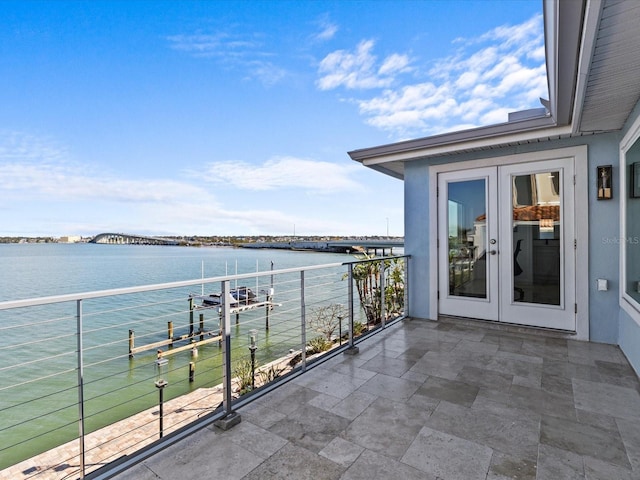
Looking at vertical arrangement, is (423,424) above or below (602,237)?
below

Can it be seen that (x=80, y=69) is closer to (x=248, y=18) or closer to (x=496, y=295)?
(x=248, y=18)

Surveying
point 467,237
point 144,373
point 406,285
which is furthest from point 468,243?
point 144,373

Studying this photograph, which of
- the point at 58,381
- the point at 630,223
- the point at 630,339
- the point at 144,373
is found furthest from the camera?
the point at 144,373

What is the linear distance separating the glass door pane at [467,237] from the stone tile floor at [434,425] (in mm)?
1247

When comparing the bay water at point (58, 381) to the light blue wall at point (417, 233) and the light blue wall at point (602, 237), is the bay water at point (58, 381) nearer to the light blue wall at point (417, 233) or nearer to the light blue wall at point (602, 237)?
the light blue wall at point (417, 233)

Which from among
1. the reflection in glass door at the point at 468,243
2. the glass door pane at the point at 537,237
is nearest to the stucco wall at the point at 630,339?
the glass door pane at the point at 537,237

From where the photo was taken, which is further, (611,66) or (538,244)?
(538,244)

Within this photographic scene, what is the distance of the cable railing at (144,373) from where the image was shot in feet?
6.00

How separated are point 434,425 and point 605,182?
3.17 meters

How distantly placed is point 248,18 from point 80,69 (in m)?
6.11

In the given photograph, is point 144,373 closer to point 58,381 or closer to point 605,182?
point 58,381

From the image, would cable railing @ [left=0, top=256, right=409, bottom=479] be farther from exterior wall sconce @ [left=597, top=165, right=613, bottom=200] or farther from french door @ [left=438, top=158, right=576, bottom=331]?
exterior wall sconce @ [left=597, top=165, right=613, bottom=200]

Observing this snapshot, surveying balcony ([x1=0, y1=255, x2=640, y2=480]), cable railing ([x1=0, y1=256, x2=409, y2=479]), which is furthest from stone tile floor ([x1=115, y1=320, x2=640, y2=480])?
cable railing ([x1=0, y1=256, x2=409, y2=479])

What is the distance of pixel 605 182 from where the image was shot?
3.35 meters
